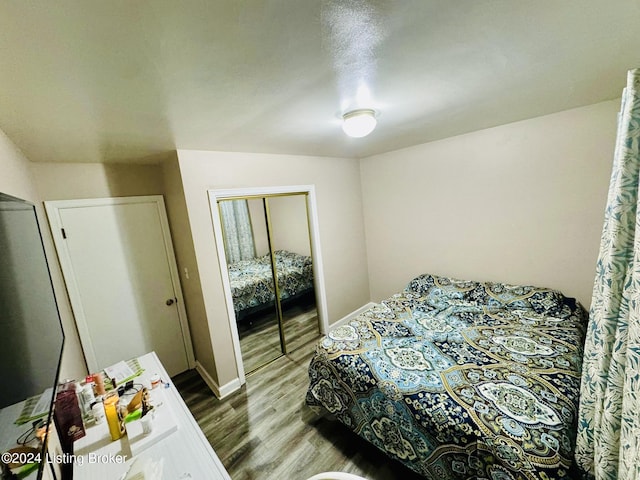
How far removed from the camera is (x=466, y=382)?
5.17ft

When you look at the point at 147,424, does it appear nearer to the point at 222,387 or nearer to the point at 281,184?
the point at 222,387

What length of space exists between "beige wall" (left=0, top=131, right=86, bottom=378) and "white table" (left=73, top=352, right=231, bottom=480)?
62 cm

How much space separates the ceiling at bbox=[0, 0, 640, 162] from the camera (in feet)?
2.28

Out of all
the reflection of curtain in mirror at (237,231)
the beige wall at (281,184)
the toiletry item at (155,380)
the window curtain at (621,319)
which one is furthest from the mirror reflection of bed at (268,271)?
the window curtain at (621,319)

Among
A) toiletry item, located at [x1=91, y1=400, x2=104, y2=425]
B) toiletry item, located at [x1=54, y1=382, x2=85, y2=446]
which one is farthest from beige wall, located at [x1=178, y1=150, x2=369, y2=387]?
toiletry item, located at [x1=54, y1=382, x2=85, y2=446]

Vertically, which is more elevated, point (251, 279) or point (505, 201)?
point (505, 201)

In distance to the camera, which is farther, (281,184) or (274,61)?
(281,184)

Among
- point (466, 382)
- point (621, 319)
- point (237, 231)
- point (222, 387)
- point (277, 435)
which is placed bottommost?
point (277, 435)

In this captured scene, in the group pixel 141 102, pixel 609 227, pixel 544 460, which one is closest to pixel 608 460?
pixel 544 460

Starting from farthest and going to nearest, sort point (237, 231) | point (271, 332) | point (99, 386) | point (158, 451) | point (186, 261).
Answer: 1. point (271, 332)
2. point (237, 231)
3. point (186, 261)
4. point (99, 386)
5. point (158, 451)

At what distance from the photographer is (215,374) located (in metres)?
2.46

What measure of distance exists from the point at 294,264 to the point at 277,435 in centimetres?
180

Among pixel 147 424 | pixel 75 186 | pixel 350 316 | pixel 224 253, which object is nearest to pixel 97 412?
pixel 147 424

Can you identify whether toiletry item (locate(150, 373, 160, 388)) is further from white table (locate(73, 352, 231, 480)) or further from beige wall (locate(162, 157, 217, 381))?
beige wall (locate(162, 157, 217, 381))
